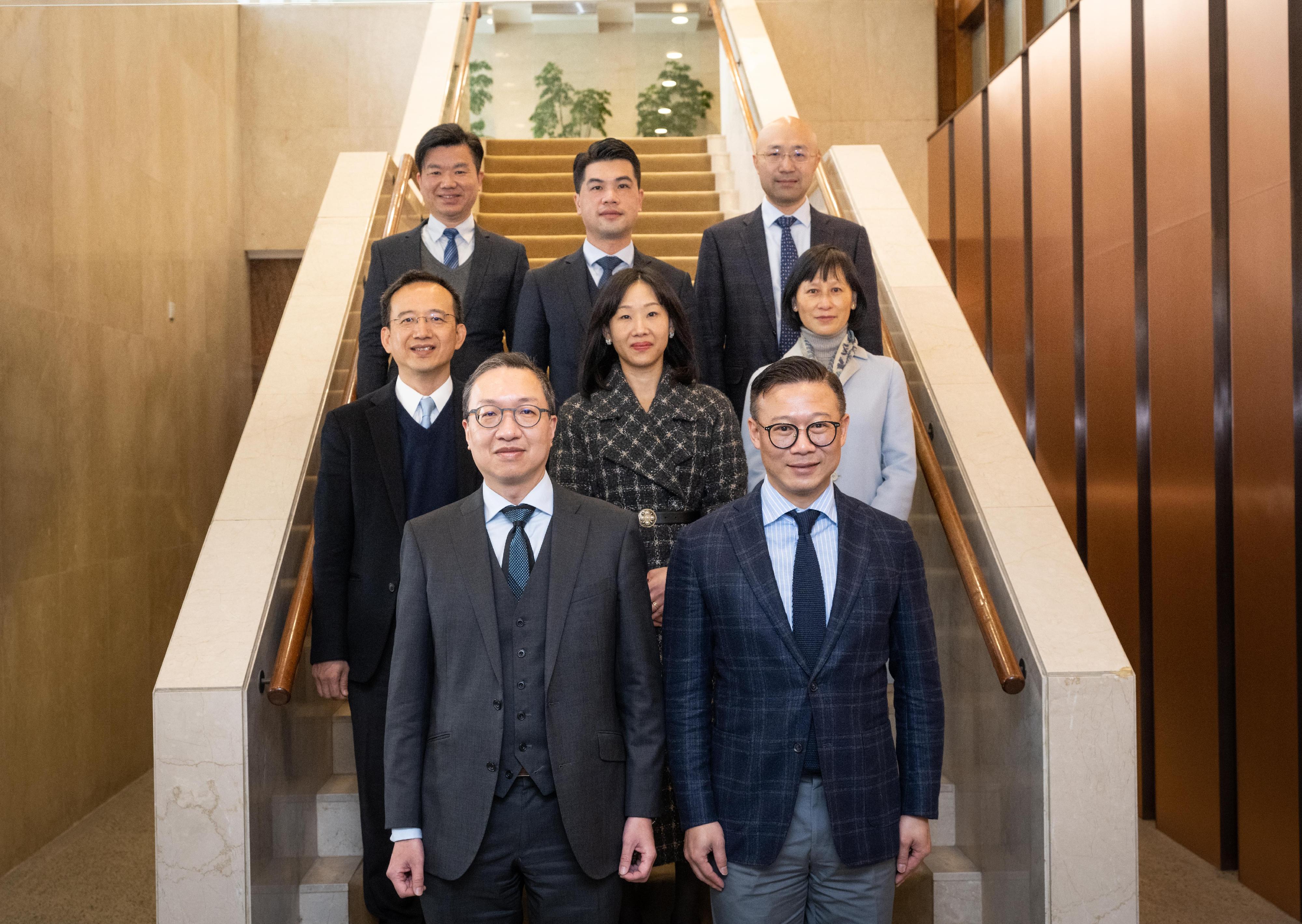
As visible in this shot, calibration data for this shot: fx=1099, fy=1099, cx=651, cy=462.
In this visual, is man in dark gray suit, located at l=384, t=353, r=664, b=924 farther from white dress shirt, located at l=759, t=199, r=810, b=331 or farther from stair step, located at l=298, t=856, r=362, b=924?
white dress shirt, located at l=759, t=199, r=810, b=331

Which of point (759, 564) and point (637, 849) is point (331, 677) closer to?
point (637, 849)

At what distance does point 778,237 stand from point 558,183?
4.62m

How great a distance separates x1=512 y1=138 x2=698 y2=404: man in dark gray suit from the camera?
11.7 ft

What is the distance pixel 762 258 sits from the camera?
3.86m

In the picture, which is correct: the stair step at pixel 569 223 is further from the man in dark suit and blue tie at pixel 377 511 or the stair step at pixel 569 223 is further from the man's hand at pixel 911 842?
the man's hand at pixel 911 842

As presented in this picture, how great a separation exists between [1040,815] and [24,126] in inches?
203

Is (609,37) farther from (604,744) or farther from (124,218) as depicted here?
(604,744)

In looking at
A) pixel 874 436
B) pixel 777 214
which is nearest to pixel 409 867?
pixel 874 436

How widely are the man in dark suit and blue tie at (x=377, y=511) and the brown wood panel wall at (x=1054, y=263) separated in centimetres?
→ 436

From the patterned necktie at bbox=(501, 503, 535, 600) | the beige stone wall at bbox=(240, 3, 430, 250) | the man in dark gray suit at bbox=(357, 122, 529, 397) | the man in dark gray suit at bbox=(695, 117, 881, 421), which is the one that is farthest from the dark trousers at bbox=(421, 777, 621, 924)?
the beige stone wall at bbox=(240, 3, 430, 250)

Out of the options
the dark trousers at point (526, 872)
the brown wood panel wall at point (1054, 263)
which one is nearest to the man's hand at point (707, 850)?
the dark trousers at point (526, 872)

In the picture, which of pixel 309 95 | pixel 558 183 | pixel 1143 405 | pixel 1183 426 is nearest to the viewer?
pixel 1183 426

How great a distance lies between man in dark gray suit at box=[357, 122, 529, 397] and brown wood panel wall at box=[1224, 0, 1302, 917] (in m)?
2.83

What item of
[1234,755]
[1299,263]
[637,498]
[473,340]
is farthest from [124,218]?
[1234,755]
